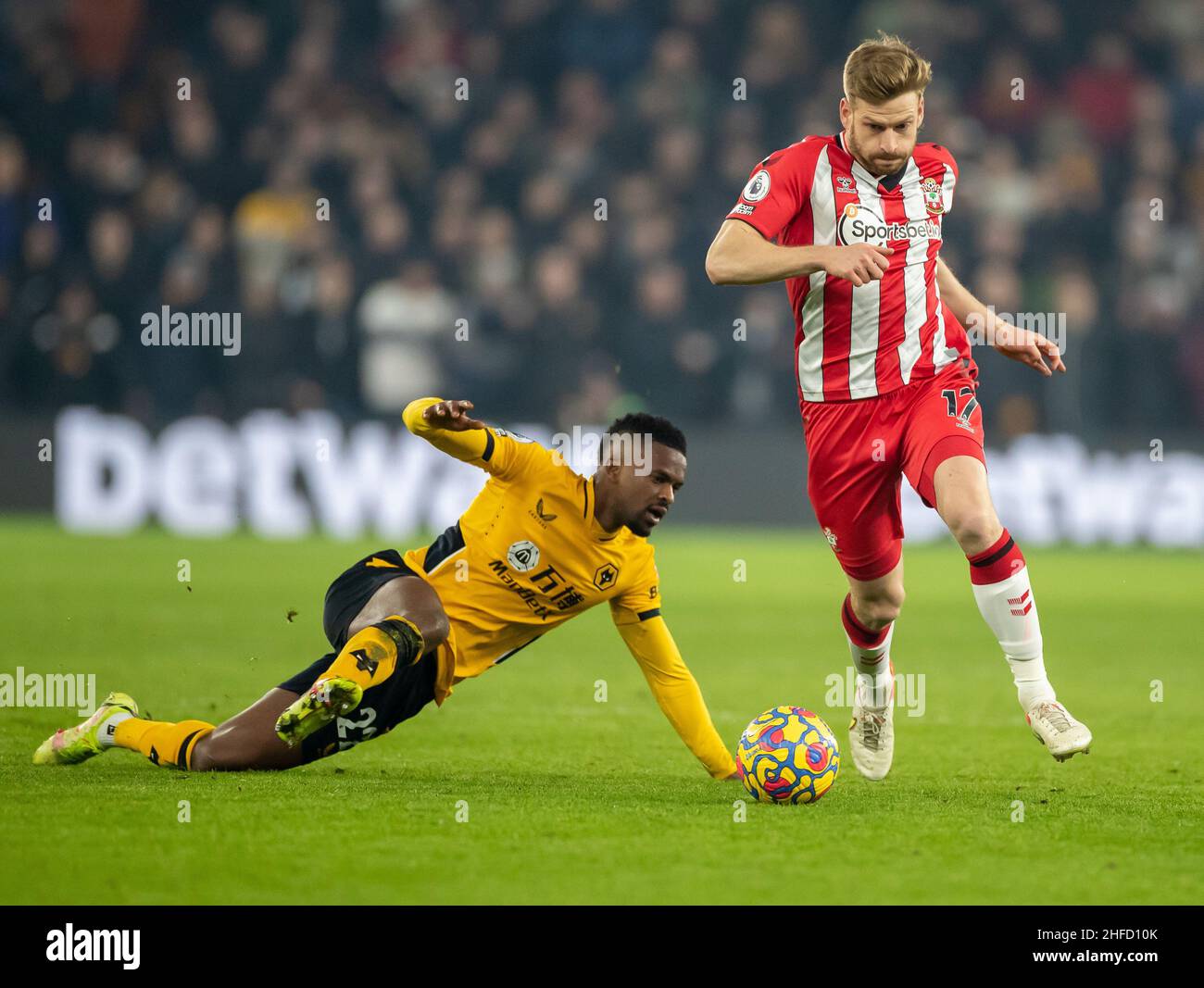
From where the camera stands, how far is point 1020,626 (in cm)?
545

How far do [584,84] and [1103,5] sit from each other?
18.2ft

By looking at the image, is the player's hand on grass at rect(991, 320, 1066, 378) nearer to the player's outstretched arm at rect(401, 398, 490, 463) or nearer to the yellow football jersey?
the yellow football jersey

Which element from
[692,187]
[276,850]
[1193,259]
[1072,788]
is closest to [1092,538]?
[1193,259]

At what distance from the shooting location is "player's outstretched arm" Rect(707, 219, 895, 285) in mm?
5254

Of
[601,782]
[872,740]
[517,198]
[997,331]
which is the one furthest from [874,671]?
[517,198]

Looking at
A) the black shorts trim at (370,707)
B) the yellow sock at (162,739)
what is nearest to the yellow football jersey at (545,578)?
the black shorts trim at (370,707)

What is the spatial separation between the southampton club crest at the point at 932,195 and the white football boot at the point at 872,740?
177 cm

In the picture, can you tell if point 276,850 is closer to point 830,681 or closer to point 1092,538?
point 830,681

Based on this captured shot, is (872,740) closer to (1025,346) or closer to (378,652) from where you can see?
(1025,346)

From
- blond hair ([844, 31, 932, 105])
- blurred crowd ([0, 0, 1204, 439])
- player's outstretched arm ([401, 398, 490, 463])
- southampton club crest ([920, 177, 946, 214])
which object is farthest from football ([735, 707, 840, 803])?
blurred crowd ([0, 0, 1204, 439])

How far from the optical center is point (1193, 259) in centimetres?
1605

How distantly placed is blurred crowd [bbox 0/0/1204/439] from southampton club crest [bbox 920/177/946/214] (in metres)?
8.74

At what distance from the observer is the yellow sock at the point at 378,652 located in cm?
511

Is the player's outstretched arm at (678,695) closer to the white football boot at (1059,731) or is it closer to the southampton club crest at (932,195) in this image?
the white football boot at (1059,731)
